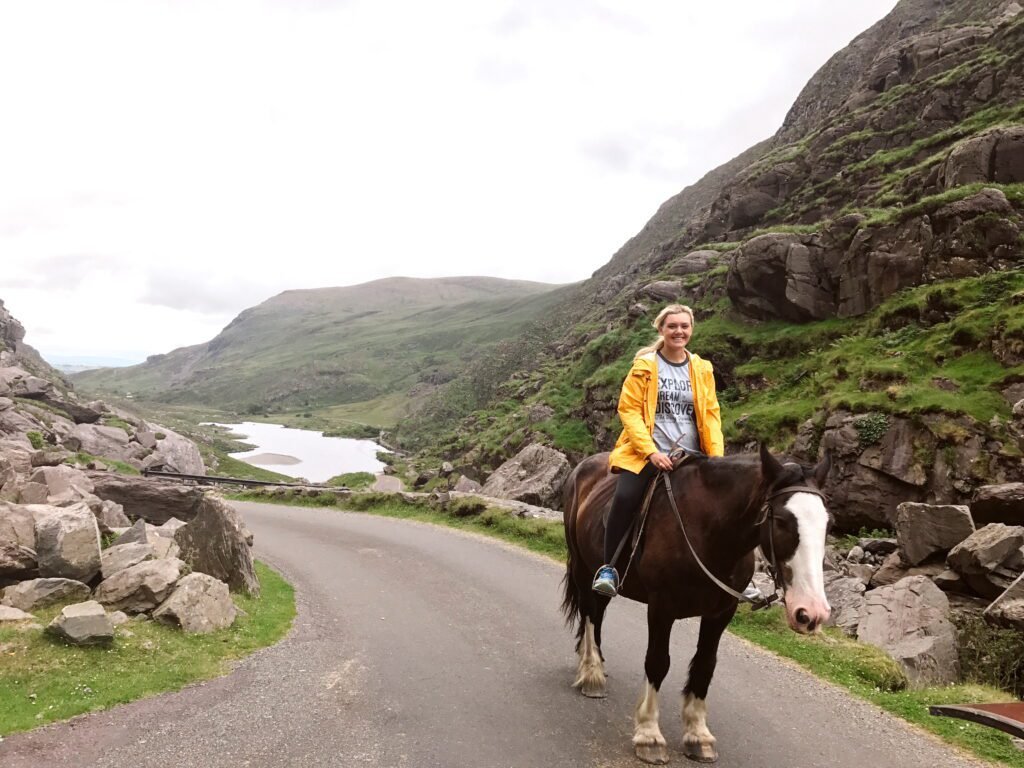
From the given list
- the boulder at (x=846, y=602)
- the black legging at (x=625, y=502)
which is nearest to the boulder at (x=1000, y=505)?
the boulder at (x=846, y=602)

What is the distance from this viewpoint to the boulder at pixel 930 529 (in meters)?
12.5

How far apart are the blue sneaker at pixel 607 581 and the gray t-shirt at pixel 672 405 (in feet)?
4.69

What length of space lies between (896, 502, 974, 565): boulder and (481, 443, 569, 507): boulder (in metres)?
15.3

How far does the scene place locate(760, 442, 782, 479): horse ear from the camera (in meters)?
5.12

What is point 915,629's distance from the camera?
10016mm

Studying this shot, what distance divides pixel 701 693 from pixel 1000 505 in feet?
36.7

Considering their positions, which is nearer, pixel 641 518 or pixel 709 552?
pixel 709 552

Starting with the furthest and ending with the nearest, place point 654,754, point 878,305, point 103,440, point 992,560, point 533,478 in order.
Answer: point 103,440 < point 533,478 < point 878,305 < point 992,560 < point 654,754

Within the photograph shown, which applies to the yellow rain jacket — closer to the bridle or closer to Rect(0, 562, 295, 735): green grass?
the bridle

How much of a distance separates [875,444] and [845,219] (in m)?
15.6

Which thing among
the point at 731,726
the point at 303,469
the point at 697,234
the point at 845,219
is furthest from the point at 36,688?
the point at 303,469

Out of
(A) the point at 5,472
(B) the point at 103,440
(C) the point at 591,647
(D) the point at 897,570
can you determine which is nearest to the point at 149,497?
(A) the point at 5,472

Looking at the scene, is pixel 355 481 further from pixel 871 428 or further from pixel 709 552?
pixel 709 552

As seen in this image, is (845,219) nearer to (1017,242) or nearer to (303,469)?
(1017,242)
